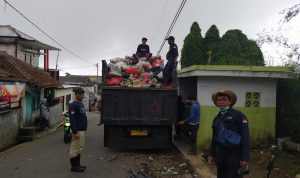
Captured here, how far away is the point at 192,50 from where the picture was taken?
25078 millimetres

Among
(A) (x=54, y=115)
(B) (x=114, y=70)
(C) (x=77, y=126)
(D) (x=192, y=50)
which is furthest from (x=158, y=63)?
(A) (x=54, y=115)

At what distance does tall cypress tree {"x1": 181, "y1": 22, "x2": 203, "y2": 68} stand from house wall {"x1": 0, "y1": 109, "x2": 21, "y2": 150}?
10736mm

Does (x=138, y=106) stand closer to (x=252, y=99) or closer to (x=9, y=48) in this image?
(x=252, y=99)

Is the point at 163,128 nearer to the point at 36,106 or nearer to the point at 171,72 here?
the point at 171,72

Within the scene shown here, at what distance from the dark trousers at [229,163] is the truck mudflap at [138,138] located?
6.26m

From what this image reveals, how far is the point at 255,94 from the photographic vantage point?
1274 cm

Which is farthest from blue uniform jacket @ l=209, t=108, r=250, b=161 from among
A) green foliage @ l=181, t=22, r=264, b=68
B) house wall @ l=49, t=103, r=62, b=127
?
house wall @ l=49, t=103, r=62, b=127

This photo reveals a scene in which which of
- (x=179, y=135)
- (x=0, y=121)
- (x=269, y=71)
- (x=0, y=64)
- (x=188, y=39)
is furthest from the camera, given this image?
(x=188, y=39)

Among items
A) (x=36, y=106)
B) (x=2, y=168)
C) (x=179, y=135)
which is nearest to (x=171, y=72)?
(x=179, y=135)

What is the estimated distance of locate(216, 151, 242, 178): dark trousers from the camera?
19.5 feet

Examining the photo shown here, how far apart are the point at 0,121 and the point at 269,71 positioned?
909 cm

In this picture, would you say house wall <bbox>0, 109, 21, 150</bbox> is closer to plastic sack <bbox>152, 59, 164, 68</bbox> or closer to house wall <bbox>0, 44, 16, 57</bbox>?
plastic sack <bbox>152, 59, 164, 68</bbox>

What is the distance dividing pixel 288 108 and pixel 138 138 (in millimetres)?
4509

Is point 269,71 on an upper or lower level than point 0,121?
upper
